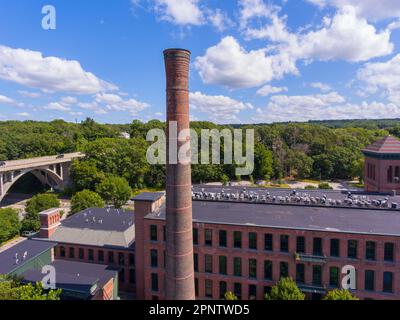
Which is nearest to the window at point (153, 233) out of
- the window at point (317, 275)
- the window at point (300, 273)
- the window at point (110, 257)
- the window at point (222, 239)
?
the window at point (222, 239)

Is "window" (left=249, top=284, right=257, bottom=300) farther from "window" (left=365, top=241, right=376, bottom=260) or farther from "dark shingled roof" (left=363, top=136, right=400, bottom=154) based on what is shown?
"dark shingled roof" (left=363, top=136, right=400, bottom=154)

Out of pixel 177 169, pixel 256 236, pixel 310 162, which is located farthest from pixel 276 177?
pixel 177 169

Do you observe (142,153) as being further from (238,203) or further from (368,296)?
(368,296)

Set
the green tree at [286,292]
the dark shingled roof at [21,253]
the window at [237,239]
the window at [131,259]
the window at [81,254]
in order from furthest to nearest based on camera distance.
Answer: the window at [81,254], the window at [131,259], the dark shingled roof at [21,253], the window at [237,239], the green tree at [286,292]

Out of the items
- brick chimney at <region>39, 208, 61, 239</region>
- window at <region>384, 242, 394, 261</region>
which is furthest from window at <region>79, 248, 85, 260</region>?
window at <region>384, 242, 394, 261</region>

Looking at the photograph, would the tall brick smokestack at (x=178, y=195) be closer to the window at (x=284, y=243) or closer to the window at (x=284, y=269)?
the window at (x=284, y=269)
